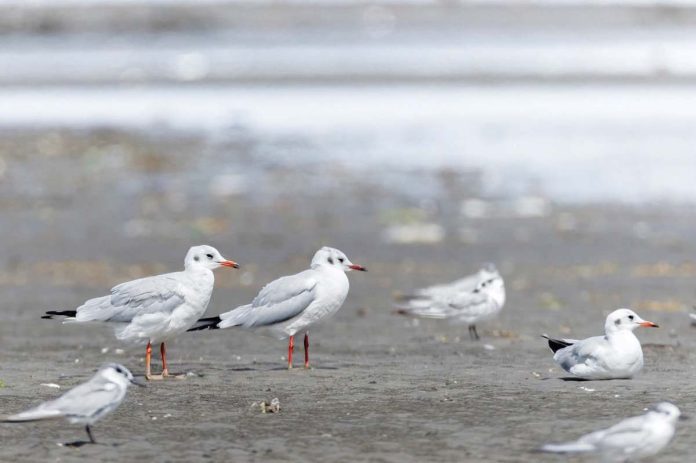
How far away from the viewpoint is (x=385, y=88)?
35500 mm

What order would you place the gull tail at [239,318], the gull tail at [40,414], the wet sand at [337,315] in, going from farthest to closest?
1. the gull tail at [239,318]
2. the wet sand at [337,315]
3. the gull tail at [40,414]

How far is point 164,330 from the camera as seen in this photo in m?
10.4

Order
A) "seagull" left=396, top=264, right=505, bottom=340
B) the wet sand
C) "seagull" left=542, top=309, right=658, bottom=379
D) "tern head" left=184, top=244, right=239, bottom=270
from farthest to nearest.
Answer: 1. "seagull" left=396, top=264, right=505, bottom=340
2. "tern head" left=184, top=244, right=239, bottom=270
3. "seagull" left=542, top=309, right=658, bottom=379
4. the wet sand

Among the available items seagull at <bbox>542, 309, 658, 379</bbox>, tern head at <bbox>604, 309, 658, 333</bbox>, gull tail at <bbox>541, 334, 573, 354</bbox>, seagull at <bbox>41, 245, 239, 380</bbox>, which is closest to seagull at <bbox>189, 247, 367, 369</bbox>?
seagull at <bbox>41, 245, 239, 380</bbox>

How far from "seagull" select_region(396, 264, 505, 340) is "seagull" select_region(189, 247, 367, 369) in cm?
212

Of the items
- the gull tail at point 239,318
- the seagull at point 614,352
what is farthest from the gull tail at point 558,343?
the gull tail at point 239,318

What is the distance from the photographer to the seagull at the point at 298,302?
10754 millimetres

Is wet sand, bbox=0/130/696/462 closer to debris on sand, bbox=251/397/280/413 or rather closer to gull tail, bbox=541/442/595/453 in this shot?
debris on sand, bbox=251/397/280/413

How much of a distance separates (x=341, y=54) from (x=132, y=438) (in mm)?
34140

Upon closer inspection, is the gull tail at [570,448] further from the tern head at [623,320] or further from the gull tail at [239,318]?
the gull tail at [239,318]

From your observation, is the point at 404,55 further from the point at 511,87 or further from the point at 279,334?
the point at 279,334

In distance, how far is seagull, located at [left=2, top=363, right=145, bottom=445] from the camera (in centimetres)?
808

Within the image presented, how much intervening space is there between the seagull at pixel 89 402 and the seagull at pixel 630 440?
2415mm

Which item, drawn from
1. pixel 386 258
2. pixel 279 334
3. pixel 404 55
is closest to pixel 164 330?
pixel 279 334
